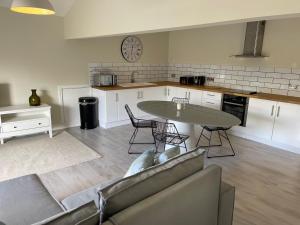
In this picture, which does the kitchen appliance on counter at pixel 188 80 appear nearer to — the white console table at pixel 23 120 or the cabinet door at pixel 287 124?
the cabinet door at pixel 287 124

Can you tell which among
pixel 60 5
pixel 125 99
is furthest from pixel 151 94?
pixel 60 5

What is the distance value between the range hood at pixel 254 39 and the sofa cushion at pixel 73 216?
4.23 metres

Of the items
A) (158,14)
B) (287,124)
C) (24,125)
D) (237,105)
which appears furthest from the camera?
(237,105)

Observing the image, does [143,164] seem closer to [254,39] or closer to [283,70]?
[283,70]

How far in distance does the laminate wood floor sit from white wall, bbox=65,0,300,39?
5.95 ft

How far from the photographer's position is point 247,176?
10.3 ft

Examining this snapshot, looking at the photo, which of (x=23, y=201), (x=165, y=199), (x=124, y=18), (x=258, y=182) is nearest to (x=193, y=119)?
(x=258, y=182)

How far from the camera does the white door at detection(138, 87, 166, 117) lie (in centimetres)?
538

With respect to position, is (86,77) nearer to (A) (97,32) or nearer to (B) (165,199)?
(A) (97,32)

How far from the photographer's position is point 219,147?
4.08 metres

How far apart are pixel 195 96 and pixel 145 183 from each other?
4019mm

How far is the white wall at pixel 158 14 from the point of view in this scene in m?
1.98

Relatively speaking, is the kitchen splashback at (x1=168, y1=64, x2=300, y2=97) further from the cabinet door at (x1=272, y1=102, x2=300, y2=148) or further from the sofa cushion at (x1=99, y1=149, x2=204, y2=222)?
the sofa cushion at (x1=99, y1=149, x2=204, y2=222)

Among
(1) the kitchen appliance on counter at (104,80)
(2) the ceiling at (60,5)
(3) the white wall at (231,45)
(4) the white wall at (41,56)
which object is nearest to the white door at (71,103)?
(4) the white wall at (41,56)
